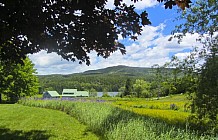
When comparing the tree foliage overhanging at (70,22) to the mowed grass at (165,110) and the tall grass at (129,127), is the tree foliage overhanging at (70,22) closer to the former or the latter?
the tall grass at (129,127)

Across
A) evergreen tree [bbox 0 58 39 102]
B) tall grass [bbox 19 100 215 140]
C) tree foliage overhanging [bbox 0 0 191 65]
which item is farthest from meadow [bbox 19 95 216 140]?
evergreen tree [bbox 0 58 39 102]

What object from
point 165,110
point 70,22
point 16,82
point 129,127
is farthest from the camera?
point 16,82

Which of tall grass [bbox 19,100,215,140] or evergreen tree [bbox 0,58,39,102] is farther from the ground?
evergreen tree [bbox 0,58,39,102]

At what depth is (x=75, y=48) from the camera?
5445 millimetres

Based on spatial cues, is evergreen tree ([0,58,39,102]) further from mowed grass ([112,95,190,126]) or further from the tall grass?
the tall grass

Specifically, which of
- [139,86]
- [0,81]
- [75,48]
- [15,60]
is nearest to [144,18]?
[75,48]

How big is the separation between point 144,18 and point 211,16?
8.05m

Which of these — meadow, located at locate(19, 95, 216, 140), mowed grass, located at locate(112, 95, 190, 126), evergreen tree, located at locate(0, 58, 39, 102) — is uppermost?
evergreen tree, located at locate(0, 58, 39, 102)

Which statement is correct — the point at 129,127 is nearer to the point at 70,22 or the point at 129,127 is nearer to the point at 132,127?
the point at 132,127


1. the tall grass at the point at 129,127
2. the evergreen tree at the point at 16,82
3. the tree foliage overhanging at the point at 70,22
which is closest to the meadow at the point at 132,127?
the tall grass at the point at 129,127

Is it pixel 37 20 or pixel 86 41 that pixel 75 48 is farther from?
pixel 37 20

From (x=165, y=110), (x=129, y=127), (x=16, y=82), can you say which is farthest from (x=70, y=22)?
(x=16, y=82)

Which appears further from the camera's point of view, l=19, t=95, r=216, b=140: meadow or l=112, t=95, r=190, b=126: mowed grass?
l=112, t=95, r=190, b=126: mowed grass

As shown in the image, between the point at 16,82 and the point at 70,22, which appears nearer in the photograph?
the point at 70,22
